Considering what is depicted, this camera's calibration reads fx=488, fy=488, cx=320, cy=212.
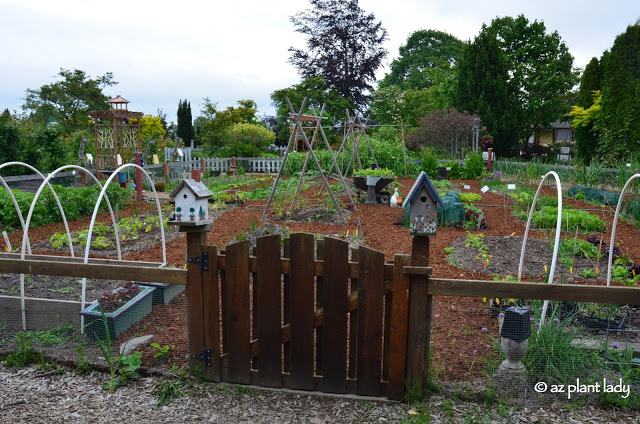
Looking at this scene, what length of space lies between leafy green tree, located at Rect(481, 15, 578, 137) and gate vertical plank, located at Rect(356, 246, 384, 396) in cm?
2472

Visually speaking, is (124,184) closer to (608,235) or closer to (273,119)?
(608,235)

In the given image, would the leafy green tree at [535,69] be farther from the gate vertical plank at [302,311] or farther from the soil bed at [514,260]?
the gate vertical plank at [302,311]

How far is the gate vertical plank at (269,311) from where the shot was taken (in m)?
2.91

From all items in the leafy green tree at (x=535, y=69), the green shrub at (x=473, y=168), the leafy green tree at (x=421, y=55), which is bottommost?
the green shrub at (x=473, y=168)

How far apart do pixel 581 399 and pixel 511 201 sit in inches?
336

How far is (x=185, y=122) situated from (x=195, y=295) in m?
27.0

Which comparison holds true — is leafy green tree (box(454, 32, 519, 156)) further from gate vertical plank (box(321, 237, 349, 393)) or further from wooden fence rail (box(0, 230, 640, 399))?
gate vertical plank (box(321, 237, 349, 393))

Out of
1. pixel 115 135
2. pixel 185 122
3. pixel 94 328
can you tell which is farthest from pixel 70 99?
pixel 94 328

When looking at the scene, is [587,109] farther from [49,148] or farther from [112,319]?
[112,319]

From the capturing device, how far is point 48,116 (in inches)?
1089

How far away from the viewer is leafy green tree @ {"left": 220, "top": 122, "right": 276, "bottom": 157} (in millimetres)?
20969

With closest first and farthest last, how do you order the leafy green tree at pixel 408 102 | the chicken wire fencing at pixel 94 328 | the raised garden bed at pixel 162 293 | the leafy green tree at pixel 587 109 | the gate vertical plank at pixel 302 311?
the gate vertical plank at pixel 302 311 → the chicken wire fencing at pixel 94 328 → the raised garden bed at pixel 162 293 → the leafy green tree at pixel 587 109 → the leafy green tree at pixel 408 102

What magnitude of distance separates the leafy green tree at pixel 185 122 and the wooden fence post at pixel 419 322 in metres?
27.4

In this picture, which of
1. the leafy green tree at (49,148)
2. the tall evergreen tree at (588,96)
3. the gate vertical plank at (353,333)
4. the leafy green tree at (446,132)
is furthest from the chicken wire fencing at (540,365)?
the tall evergreen tree at (588,96)
